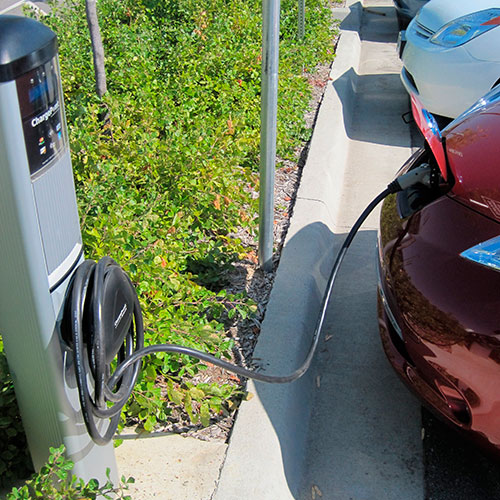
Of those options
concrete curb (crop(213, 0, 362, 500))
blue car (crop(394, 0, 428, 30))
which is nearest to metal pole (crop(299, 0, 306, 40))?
blue car (crop(394, 0, 428, 30))

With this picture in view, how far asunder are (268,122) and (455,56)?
250cm

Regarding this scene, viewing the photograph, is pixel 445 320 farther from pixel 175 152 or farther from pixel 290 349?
pixel 175 152

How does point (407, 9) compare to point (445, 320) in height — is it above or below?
below

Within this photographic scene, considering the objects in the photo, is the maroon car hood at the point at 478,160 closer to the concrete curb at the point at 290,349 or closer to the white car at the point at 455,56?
the concrete curb at the point at 290,349

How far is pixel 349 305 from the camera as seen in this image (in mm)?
3910

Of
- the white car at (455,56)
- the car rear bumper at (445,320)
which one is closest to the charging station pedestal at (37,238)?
the car rear bumper at (445,320)

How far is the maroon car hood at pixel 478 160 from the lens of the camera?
2.58 metres

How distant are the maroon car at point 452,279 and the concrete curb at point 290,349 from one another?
1.67 feet

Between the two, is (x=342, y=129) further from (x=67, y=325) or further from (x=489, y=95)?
(x=67, y=325)

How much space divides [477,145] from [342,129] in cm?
331

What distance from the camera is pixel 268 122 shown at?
357 cm

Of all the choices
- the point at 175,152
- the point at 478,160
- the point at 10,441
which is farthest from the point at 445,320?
the point at 175,152

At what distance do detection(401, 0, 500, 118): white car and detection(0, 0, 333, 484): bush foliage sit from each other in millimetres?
1027

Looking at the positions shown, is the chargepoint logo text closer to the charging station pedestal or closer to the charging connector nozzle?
the charging station pedestal
